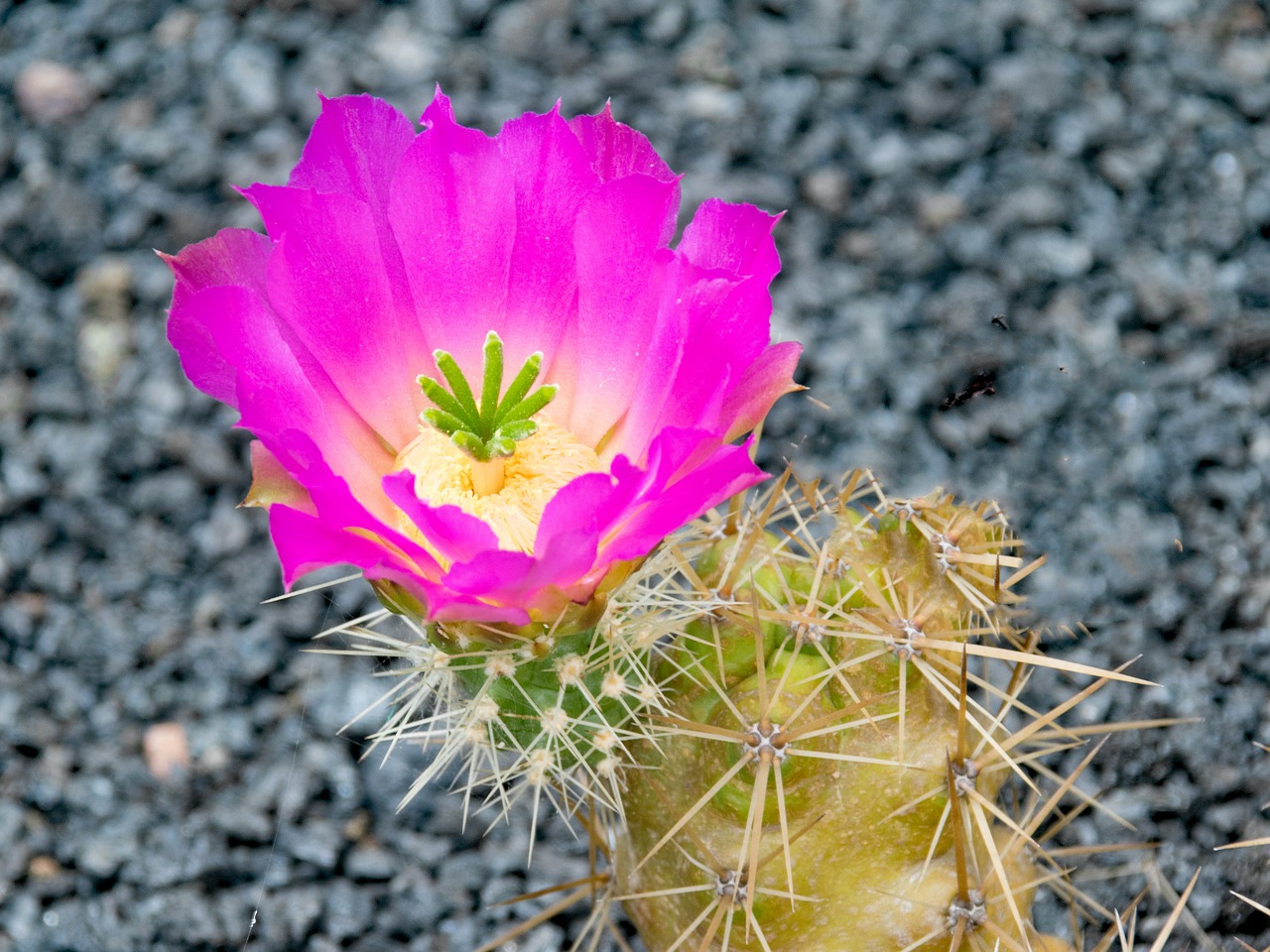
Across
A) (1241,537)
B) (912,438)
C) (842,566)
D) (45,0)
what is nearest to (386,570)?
(842,566)

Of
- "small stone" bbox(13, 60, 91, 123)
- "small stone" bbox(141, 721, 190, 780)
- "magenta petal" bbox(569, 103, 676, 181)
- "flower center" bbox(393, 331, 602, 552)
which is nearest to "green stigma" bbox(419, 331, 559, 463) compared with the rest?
"flower center" bbox(393, 331, 602, 552)

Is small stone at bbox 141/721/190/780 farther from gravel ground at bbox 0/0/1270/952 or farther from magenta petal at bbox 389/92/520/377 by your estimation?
magenta petal at bbox 389/92/520/377

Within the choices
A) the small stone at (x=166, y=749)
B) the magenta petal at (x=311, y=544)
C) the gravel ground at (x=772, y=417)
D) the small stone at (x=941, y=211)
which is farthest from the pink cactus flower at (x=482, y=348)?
the small stone at (x=941, y=211)

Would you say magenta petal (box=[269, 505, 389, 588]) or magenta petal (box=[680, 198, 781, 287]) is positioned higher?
magenta petal (box=[680, 198, 781, 287])

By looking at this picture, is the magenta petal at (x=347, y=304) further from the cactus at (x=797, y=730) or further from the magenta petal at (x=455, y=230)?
the cactus at (x=797, y=730)

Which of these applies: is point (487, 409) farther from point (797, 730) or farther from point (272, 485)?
point (797, 730)

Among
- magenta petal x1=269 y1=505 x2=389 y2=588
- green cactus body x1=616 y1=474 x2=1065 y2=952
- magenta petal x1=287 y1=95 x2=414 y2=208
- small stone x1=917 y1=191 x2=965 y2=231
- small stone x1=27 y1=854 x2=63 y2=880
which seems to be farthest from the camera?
small stone x1=917 y1=191 x2=965 y2=231

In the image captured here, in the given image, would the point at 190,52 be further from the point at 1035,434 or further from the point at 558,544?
the point at 558,544

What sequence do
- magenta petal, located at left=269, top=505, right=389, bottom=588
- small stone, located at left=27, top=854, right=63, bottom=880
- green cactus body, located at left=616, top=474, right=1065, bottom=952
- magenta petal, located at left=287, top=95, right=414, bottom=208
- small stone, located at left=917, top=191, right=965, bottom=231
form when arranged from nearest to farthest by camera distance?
magenta petal, located at left=269, top=505, right=389, bottom=588
magenta petal, located at left=287, top=95, right=414, bottom=208
green cactus body, located at left=616, top=474, right=1065, bottom=952
small stone, located at left=27, top=854, right=63, bottom=880
small stone, located at left=917, top=191, right=965, bottom=231
